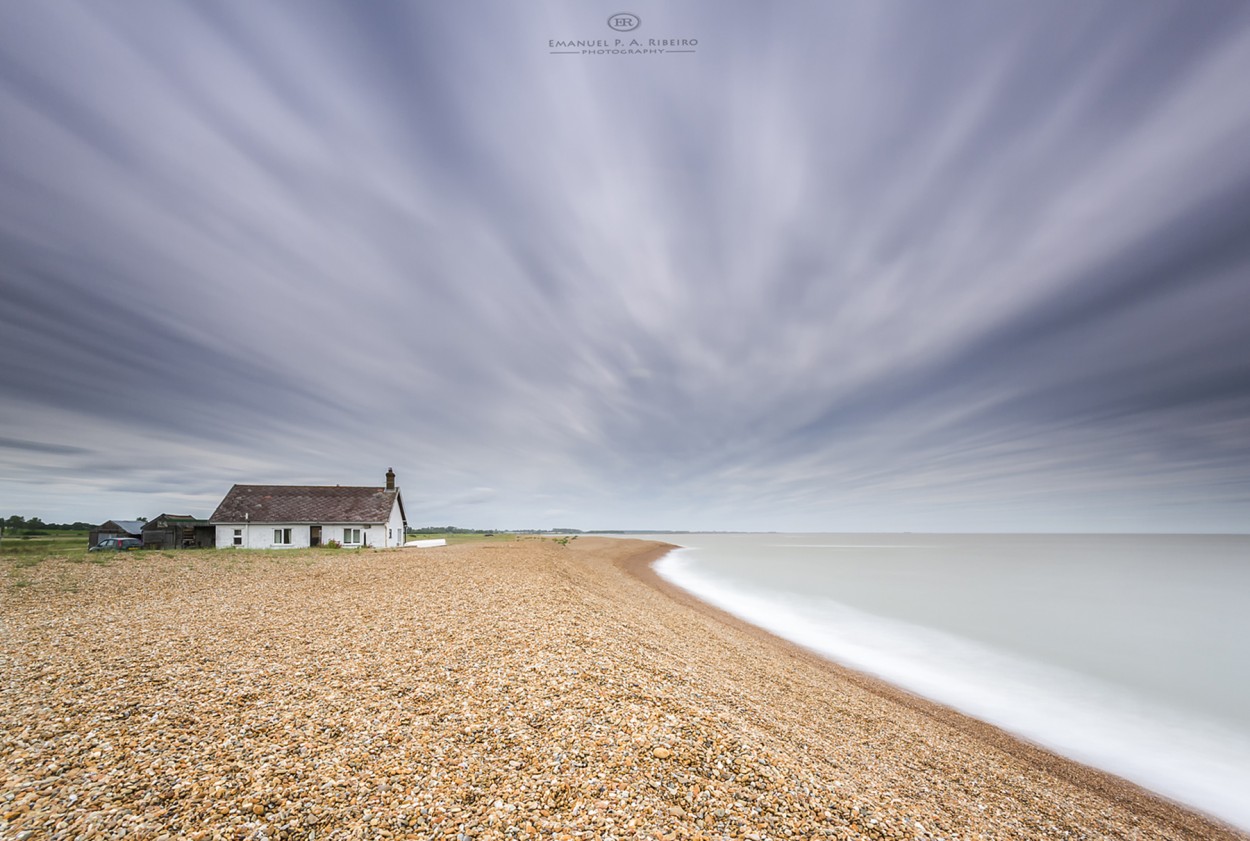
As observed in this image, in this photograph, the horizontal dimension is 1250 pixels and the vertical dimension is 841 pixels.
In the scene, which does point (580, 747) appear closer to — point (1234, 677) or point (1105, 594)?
point (1234, 677)

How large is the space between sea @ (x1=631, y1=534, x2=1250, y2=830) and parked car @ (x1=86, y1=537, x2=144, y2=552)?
35710 mm

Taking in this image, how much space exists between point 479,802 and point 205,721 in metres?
3.95

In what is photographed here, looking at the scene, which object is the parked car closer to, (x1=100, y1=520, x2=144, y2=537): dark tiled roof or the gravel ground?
(x1=100, y1=520, x2=144, y2=537): dark tiled roof

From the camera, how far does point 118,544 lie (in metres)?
29.0

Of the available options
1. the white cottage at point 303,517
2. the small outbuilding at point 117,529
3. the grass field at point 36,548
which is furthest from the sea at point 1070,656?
the small outbuilding at point 117,529

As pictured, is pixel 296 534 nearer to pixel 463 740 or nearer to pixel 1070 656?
pixel 463 740

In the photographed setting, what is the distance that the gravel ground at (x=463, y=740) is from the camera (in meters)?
4.31

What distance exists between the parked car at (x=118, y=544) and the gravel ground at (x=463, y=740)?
22.5 m

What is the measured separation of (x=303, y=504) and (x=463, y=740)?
3796 cm

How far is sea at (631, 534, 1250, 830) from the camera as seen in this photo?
34.2ft

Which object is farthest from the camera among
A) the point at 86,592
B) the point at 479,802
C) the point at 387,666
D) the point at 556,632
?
the point at 86,592

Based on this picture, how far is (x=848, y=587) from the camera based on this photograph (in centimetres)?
3150

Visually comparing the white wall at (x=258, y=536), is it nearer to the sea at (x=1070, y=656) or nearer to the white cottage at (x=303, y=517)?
the white cottage at (x=303, y=517)

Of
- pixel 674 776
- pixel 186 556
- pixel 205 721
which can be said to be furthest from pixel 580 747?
pixel 186 556
